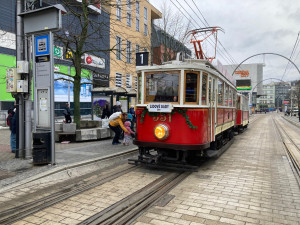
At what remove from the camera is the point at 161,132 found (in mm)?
6246

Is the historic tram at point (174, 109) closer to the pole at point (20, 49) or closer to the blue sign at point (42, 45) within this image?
the blue sign at point (42, 45)

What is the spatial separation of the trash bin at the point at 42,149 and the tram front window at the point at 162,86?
9.10 feet

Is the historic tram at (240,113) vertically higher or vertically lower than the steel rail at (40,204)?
higher

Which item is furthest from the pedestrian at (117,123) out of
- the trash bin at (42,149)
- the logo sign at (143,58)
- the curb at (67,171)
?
the logo sign at (143,58)

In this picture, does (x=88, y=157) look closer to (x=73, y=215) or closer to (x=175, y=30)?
(x=73, y=215)

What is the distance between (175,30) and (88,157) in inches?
534

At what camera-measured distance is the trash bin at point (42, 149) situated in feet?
20.4

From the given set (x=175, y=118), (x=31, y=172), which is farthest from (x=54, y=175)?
(x=175, y=118)

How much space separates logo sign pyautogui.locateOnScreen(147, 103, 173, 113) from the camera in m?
6.12

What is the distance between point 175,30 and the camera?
59.4 ft

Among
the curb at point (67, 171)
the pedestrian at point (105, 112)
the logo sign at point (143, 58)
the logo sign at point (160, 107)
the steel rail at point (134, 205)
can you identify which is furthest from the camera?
the pedestrian at point (105, 112)

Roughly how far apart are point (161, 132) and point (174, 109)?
26.2 inches

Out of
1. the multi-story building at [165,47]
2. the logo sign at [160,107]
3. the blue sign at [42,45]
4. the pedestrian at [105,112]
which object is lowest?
the pedestrian at [105,112]

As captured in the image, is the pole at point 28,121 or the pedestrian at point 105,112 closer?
the pole at point 28,121
